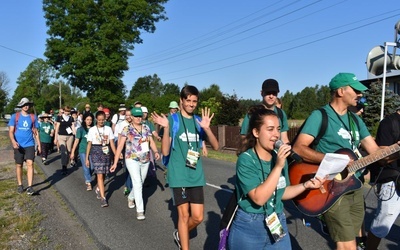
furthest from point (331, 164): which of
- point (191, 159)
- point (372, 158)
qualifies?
point (191, 159)

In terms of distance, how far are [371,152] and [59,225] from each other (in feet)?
14.8

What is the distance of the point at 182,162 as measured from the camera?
4441 millimetres

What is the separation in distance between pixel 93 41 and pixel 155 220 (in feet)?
92.5

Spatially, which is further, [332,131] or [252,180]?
[332,131]

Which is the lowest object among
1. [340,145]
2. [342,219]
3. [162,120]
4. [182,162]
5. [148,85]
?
[342,219]

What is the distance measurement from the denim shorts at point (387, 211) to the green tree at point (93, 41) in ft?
96.5

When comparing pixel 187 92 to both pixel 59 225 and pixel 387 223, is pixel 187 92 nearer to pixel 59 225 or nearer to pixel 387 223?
pixel 387 223

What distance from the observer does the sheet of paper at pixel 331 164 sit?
288 centimetres

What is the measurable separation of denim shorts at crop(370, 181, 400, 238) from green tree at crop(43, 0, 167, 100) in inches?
1158

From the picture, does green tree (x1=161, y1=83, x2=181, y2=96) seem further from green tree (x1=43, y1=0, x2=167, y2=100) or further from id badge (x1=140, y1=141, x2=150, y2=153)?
id badge (x1=140, y1=141, x2=150, y2=153)

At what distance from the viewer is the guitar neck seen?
3.46 m

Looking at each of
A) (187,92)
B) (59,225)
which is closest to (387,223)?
(187,92)

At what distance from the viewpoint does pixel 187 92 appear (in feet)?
14.3

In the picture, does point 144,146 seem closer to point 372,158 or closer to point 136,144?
point 136,144
